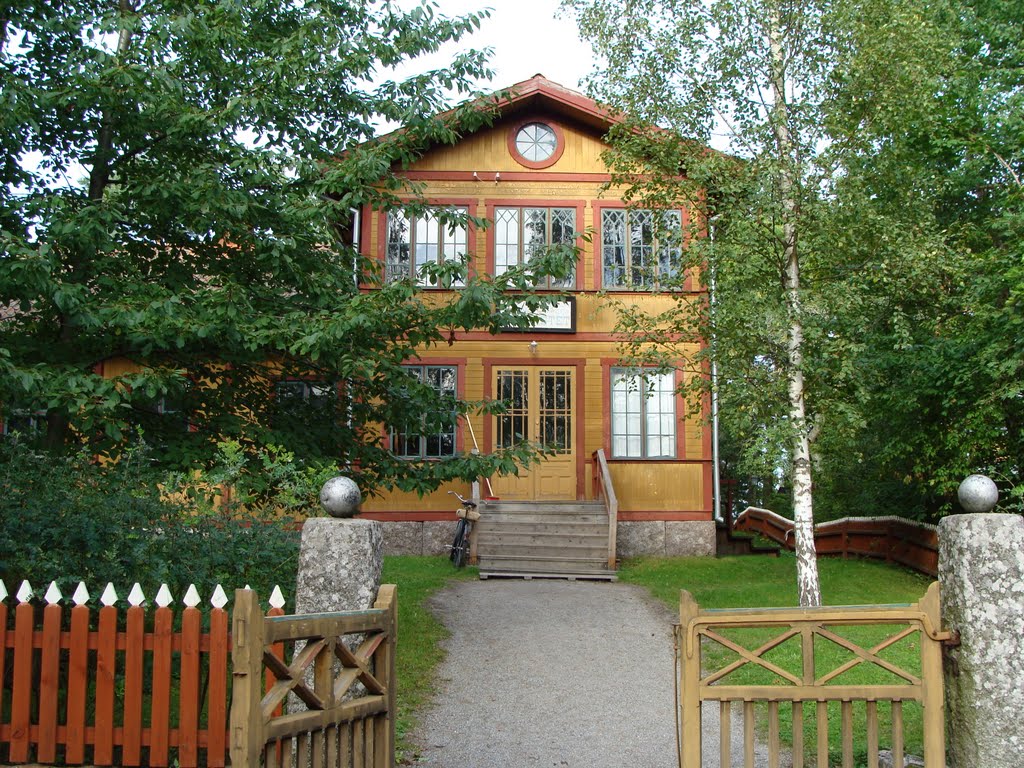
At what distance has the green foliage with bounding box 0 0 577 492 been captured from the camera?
8.38 m

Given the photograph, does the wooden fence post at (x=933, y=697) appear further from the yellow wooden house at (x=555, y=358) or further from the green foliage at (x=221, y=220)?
the yellow wooden house at (x=555, y=358)

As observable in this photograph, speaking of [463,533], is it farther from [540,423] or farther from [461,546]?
[540,423]

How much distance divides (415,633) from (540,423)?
7.99 metres

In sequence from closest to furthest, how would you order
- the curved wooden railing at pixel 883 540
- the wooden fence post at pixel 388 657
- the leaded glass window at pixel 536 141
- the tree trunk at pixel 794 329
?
the wooden fence post at pixel 388 657 → the tree trunk at pixel 794 329 → the curved wooden railing at pixel 883 540 → the leaded glass window at pixel 536 141

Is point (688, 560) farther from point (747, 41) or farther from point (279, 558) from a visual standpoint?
point (279, 558)

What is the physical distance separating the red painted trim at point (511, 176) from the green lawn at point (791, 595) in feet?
23.4

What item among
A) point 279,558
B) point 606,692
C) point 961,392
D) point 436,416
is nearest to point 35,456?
point 279,558

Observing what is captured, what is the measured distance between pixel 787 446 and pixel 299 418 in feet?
19.0

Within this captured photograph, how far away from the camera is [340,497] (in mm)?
4902

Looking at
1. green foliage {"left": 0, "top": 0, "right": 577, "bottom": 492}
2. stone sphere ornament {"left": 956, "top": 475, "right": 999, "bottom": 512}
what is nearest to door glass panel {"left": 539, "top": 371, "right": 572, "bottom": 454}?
green foliage {"left": 0, "top": 0, "right": 577, "bottom": 492}

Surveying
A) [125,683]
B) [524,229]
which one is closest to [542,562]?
[524,229]

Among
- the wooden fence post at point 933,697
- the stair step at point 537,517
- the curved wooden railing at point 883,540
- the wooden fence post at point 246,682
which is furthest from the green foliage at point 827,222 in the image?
the wooden fence post at point 246,682

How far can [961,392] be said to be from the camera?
48.3 feet

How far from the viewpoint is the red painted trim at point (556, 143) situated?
61.8 feet
